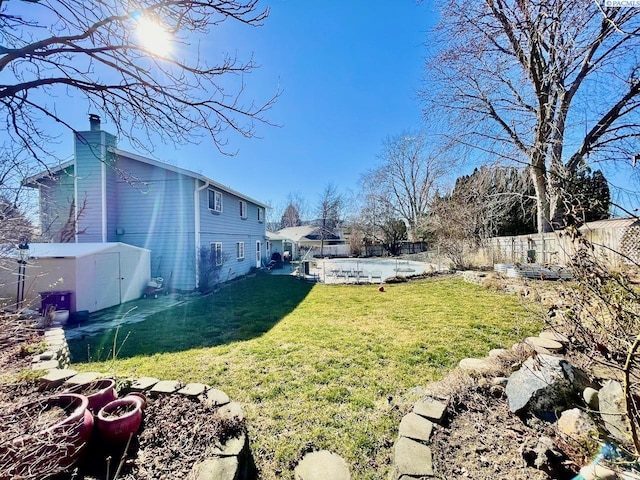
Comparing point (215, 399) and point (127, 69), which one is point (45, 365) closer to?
point (215, 399)

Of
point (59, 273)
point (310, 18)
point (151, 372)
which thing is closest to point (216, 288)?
point (59, 273)

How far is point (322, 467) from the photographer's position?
7.46 feet

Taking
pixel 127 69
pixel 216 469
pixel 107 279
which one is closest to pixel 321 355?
pixel 216 469

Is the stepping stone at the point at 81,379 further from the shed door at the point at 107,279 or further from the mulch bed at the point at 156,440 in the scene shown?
the shed door at the point at 107,279

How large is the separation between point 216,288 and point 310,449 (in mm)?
10040

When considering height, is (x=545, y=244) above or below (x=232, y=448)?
above

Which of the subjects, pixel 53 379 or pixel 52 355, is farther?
pixel 52 355

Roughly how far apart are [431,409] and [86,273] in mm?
8765

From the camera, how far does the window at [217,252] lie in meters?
12.0

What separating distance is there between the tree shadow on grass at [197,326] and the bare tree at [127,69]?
282 centimetres

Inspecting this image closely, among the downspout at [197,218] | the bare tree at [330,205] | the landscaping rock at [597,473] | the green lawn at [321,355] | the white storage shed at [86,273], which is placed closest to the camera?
the landscaping rock at [597,473]

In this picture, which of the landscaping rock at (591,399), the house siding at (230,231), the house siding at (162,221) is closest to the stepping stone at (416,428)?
the landscaping rock at (591,399)

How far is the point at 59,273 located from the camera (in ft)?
23.6

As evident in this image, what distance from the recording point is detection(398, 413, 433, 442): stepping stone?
2352 mm
